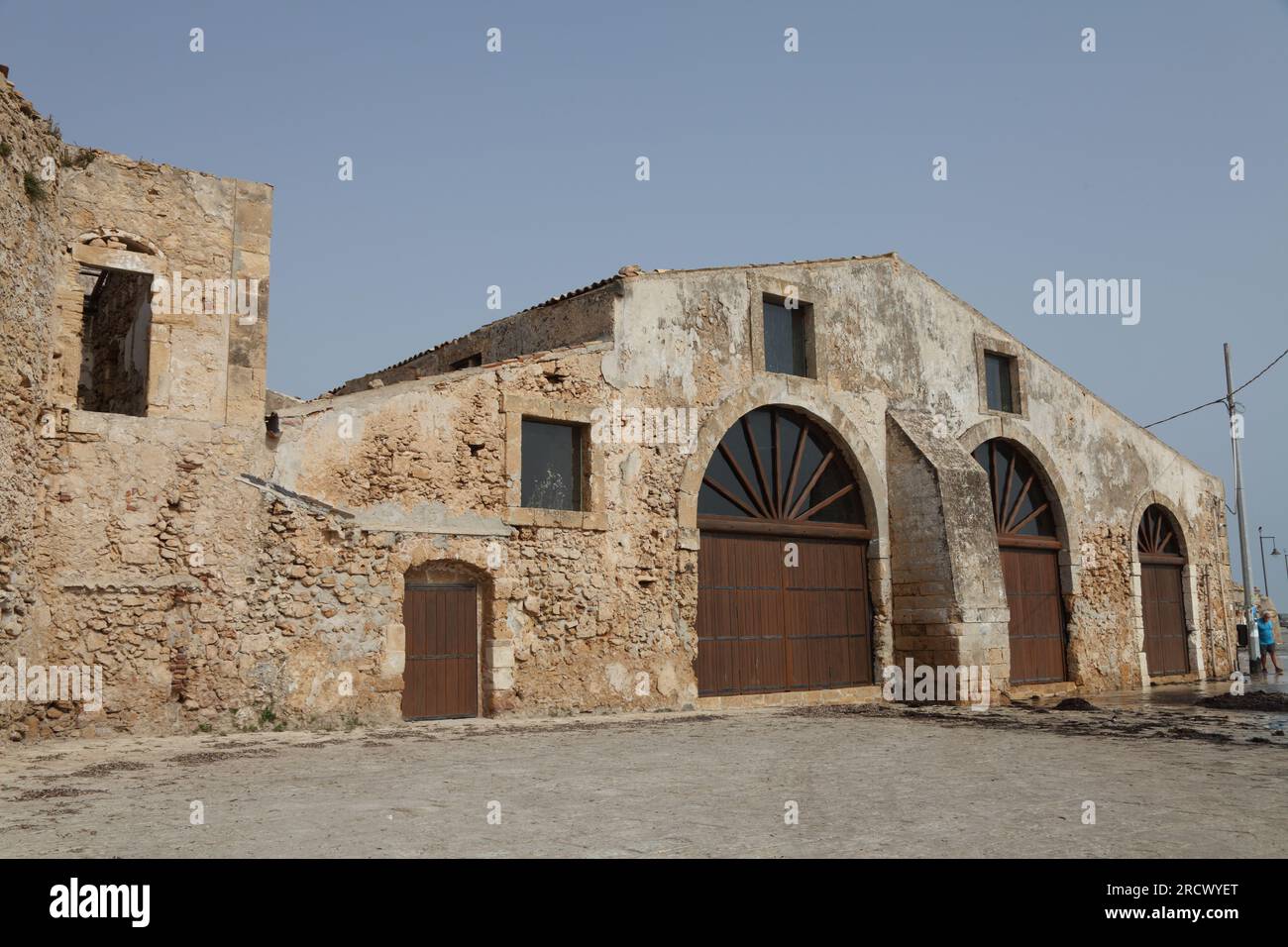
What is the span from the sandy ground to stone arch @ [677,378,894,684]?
4.63 meters

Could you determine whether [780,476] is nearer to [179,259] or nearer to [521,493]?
[521,493]

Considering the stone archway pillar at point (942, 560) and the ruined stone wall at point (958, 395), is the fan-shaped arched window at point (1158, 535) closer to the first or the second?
the ruined stone wall at point (958, 395)

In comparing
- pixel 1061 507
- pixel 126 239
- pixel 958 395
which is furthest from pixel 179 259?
pixel 1061 507

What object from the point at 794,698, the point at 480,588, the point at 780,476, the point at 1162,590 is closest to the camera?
the point at 480,588

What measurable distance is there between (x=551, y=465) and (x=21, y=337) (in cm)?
530

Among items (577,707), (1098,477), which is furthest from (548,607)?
(1098,477)

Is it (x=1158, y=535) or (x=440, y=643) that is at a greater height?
(x=1158, y=535)

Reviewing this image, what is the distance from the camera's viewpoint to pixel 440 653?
35.4 ft

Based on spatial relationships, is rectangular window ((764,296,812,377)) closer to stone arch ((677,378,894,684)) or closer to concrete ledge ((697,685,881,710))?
stone arch ((677,378,894,684))

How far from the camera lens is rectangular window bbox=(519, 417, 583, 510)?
11.6m

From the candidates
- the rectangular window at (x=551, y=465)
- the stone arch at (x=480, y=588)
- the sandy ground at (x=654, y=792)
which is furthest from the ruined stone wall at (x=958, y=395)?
the sandy ground at (x=654, y=792)

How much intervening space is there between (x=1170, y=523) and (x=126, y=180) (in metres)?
18.5

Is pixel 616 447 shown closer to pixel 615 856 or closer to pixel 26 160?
pixel 26 160

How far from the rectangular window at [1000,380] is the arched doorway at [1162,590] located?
3982 mm
